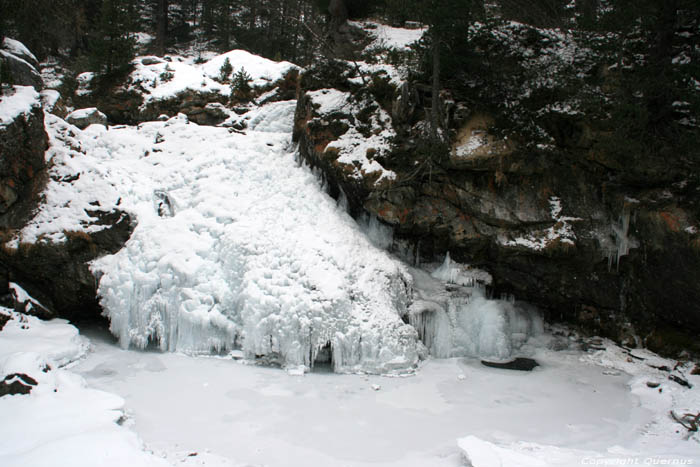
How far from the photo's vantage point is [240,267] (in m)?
9.25

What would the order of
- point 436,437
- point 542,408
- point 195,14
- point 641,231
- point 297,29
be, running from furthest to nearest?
point 195,14, point 297,29, point 641,231, point 542,408, point 436,437

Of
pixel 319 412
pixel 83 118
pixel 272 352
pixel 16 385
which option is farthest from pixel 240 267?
pixel 83 118

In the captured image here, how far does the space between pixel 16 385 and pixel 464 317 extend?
864 cm

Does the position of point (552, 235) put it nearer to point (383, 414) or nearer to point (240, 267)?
point (383, 414)

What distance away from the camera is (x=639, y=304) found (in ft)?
31.2

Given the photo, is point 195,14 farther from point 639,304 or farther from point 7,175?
point 639,304

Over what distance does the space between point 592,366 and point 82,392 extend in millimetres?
9987

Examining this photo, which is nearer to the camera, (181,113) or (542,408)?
(542,408)

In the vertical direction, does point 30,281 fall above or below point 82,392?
above

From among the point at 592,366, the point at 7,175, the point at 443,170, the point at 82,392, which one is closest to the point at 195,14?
the point at 7,175

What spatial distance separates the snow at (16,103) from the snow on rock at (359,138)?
6875 millimetres

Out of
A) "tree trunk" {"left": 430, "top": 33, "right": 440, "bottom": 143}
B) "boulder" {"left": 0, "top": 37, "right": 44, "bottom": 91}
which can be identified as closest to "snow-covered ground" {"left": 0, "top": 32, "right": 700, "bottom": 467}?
"boulder" {"left": 0, "top": 37, "right": 44, "bottom": 91}

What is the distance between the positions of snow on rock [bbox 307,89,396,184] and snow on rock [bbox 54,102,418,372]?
134 cm

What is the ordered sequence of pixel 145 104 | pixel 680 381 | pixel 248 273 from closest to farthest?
pixel 680 381 < pixel 248 273 < pixel 145 104
